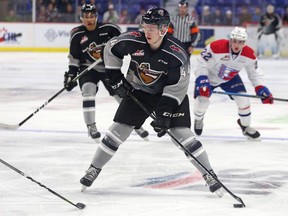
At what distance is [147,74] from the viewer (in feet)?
14.2

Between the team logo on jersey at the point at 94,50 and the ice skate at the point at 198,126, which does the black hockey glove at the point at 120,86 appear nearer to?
the team logo on jersey at the point at 94,50

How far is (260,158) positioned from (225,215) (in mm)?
1771

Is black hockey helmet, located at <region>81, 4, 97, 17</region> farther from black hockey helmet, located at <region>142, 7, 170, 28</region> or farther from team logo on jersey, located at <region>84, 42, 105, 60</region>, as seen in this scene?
black hockey helmet, located at <region>142, 7, 170, 28</region>

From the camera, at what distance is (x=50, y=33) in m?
17.3

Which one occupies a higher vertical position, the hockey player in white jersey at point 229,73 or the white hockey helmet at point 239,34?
the white hockey helmet at point 239,34

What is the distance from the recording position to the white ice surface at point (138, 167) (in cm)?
409

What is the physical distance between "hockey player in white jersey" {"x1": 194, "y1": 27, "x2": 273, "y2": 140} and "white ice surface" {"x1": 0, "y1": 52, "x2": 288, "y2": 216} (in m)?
0.20

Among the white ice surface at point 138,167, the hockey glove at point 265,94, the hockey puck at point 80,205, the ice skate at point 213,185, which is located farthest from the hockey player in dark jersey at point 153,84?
the hockey glove at point 265,94

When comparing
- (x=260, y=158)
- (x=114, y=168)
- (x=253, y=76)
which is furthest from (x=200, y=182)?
(x=253, y=76)

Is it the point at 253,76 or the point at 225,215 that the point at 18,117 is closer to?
the point at 253,76

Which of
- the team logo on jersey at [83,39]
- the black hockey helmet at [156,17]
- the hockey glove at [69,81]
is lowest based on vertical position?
the hockey glove at [69,81]

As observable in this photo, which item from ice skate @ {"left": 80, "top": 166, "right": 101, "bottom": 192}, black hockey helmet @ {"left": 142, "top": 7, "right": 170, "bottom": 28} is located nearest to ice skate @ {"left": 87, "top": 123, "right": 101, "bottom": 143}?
ice skate @ {"left": 80, "top": 166, "right": 101, "bottom": 192}

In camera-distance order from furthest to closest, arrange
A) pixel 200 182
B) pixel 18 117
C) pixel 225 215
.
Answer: pixel 18 117, pixel 200 182, pixel 225 215

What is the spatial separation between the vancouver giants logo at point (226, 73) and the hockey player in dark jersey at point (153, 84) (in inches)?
83.2
